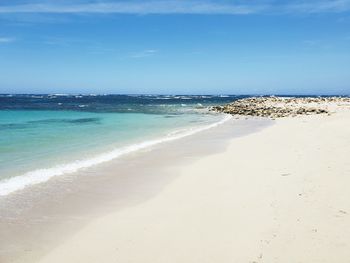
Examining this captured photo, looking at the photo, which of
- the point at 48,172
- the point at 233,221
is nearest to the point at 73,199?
the point at 48,172

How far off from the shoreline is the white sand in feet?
1.22

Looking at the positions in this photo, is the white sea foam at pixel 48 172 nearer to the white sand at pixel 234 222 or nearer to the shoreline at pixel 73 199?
the shoreline at pixel 73 199

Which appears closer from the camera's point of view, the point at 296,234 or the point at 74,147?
the point at 296,234

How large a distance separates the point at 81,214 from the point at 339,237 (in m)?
5.09

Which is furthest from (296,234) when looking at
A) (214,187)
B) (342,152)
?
(342,152)

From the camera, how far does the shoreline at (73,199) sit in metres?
7.03

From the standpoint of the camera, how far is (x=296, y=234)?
270 inches

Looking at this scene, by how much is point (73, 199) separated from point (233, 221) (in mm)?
4050

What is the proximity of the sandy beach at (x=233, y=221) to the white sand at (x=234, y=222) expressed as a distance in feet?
0.05

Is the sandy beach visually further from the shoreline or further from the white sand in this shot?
the shoreline

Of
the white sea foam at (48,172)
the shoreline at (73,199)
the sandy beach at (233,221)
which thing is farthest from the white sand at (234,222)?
the white sea foam at (48,172)

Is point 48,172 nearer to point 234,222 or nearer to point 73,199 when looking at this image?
point 73,199

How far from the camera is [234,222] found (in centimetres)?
766

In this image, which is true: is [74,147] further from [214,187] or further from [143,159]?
[214,187]
